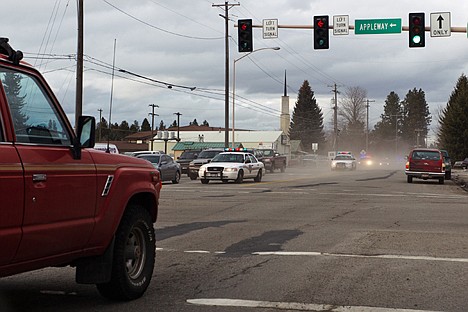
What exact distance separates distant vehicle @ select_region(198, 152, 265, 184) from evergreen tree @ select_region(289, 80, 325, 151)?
110 metres

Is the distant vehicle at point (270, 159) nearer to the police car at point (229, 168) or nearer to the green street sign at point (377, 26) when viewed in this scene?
the police car at point (229, 168)

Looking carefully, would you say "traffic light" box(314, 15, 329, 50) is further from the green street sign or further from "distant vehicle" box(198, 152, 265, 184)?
"distant vehicle" box(198, 152, 265, 184)

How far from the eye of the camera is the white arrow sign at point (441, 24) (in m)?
21.7

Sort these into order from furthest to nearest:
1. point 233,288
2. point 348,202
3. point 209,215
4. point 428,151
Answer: point 428,151 < point 348,202 < point 209,215 < point 233,288

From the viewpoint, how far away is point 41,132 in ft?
16.8

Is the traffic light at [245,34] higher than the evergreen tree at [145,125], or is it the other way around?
the evergreen tree at [145,125]

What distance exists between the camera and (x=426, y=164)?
99.2ft

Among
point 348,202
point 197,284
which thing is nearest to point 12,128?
point 197,284

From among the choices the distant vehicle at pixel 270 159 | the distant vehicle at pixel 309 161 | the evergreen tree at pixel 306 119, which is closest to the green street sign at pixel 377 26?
the distant vehicle at pixel 270 159

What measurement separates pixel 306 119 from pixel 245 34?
116991 millimetres

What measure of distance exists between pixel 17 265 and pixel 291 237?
6.87m

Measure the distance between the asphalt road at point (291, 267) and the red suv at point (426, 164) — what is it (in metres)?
15.0

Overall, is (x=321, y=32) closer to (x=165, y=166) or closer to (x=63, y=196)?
(x=165, y=166)

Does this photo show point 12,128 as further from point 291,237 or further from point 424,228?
point 424,228
